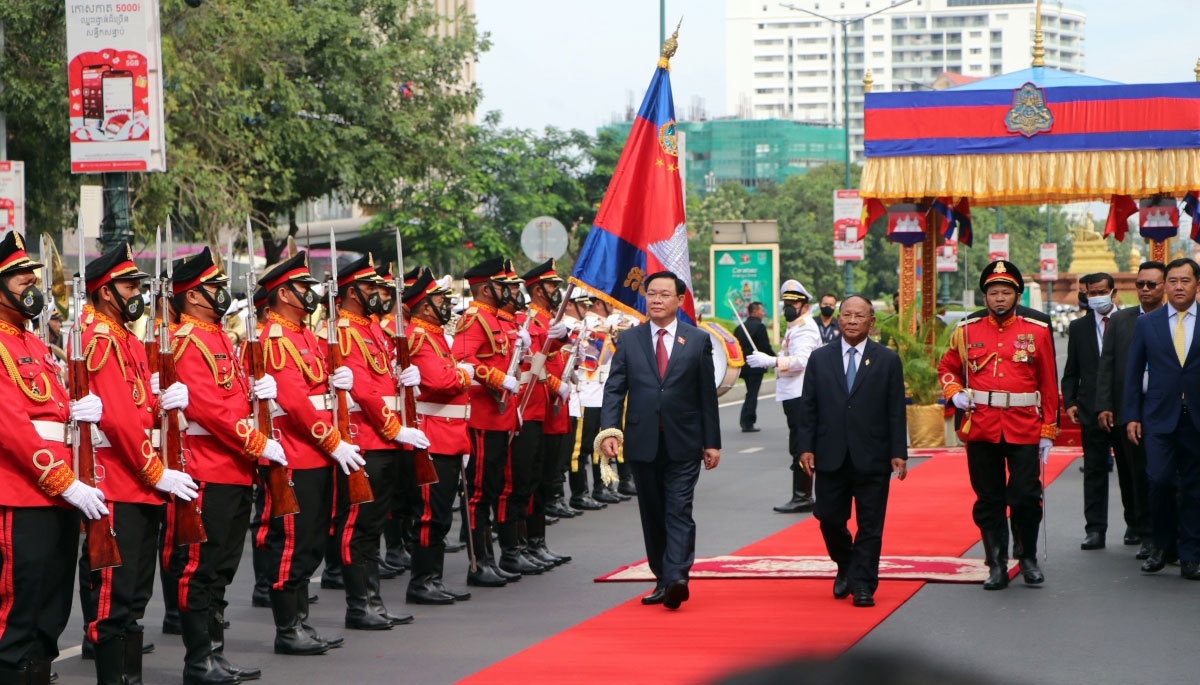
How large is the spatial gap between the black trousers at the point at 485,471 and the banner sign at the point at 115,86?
17.6ft

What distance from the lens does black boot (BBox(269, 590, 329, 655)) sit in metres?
8.06

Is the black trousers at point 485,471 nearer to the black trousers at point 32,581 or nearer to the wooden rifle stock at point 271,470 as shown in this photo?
the wooden rifle stock at point 271,470

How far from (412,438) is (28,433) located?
2.95m

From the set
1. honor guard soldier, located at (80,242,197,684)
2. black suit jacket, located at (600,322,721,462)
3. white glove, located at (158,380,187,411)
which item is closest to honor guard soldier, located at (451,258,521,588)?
black suit jacket, located at (600,322,721,462)

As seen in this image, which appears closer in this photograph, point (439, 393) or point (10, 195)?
point (439, 393)

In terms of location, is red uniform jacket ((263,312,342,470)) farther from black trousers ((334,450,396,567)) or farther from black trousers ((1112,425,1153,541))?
black trousers ((1112,425,1153,541))

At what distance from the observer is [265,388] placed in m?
7.75

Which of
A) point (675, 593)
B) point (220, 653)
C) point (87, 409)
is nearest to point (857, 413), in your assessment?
point (675, 593)

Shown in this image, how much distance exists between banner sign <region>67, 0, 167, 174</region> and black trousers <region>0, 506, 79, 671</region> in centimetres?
820

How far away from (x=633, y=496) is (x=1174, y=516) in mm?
6337

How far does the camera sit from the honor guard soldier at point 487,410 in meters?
10.3

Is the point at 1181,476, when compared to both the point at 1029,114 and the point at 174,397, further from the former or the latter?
the point at 1029,114

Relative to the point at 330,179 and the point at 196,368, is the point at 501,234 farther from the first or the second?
the point at 196,368

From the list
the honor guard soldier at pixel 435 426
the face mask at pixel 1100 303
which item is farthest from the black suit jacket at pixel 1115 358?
the honor guard soldier at pixel 435 426
